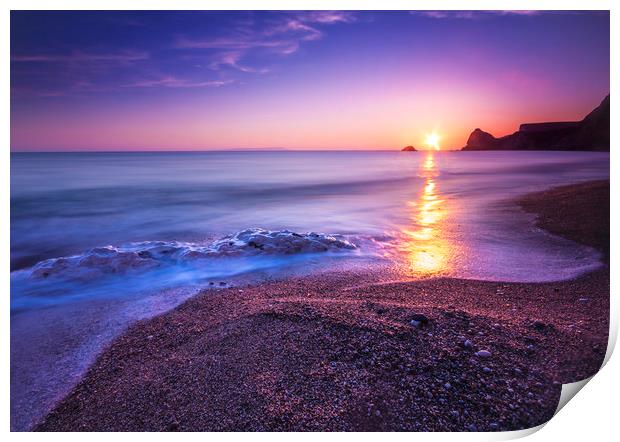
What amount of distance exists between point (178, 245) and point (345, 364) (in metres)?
2.48

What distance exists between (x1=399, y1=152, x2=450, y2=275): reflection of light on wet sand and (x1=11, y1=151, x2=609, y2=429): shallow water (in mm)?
18

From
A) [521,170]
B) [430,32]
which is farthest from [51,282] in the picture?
[521,170]

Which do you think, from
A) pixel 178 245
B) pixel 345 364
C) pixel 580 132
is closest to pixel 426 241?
pixel 580 132

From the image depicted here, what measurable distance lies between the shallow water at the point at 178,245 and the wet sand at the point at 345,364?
0.35 m

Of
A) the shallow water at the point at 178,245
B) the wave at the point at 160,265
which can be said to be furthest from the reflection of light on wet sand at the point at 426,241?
the wave at the point at 160,265

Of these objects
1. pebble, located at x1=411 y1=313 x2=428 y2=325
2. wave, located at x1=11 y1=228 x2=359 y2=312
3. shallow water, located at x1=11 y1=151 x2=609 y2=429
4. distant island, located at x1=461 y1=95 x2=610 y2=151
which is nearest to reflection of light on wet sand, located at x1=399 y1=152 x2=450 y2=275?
shallow water, located at x1=11 y1=151 x2=609 y2=429

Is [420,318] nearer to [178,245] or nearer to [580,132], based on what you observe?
[178,245]

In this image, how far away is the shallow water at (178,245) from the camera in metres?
2.57

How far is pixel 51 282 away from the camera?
3.18 metres

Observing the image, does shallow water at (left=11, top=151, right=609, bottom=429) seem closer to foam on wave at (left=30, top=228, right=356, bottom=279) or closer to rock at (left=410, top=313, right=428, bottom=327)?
foam on wave at (left=30, top=228, right=356, bottom=279)

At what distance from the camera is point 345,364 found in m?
1.98

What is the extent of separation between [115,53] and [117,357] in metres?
2.40

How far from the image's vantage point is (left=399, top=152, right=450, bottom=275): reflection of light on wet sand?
336cm
